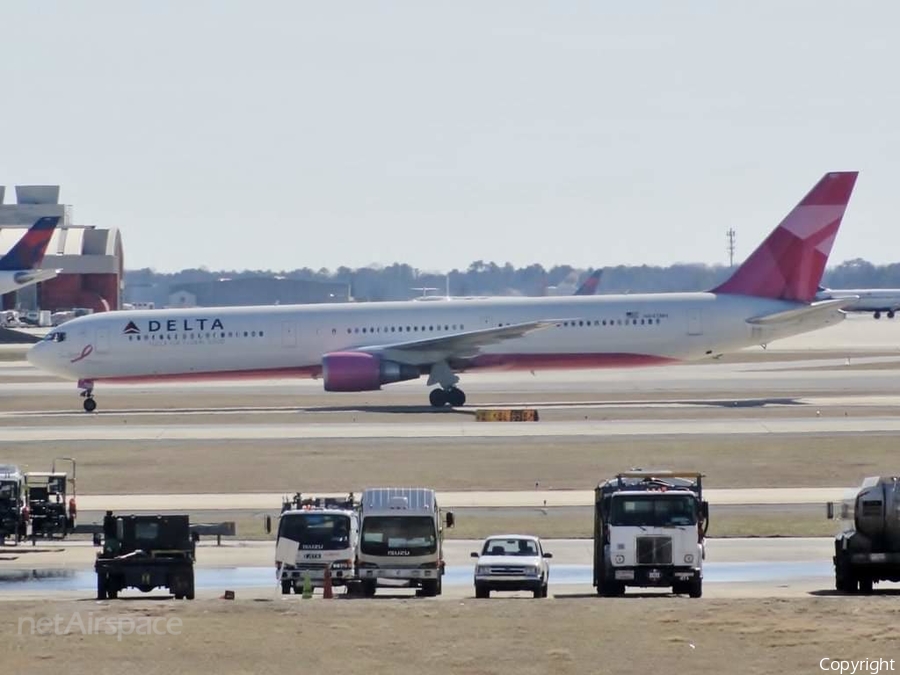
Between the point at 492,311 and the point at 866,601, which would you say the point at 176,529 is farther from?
the point at 492,311

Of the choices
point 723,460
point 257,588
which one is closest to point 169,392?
point 723,460

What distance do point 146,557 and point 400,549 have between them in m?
3.96

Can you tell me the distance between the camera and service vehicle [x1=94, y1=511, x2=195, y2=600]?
2467 cm

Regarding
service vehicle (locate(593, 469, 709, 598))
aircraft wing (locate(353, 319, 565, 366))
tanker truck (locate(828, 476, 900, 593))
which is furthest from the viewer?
aircraft wing (locate(353, 319, 565, 366))

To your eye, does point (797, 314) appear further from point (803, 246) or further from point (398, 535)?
point (398, 535)

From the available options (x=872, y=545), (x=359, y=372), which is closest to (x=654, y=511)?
(x=872, y=545)

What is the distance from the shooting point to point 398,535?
26047mm

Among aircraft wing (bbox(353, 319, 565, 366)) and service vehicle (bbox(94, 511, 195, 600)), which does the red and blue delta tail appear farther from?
service vehicle (bbox(94, 511, 195, 600))

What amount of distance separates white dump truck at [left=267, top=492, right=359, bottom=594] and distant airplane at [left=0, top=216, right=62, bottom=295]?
9954 cm

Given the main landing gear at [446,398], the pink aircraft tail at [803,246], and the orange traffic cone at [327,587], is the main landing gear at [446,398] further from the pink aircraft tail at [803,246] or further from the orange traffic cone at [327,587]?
the orange traffic cone at [327,587]

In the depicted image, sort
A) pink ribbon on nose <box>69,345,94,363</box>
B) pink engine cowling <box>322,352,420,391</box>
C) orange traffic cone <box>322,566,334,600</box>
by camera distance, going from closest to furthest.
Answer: orange traffic cone <box>322,566,334,600</box>, pink engine cowling <box>322,352,420,391</box>, pink ribbon on nose <box>69,345,94,363</box>

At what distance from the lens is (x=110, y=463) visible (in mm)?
44000

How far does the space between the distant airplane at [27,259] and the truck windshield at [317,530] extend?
99.5 metres

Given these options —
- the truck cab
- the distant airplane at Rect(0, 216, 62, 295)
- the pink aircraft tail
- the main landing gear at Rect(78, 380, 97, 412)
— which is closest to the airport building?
the distant airplane at Rect(0, 216, 62, 295)
